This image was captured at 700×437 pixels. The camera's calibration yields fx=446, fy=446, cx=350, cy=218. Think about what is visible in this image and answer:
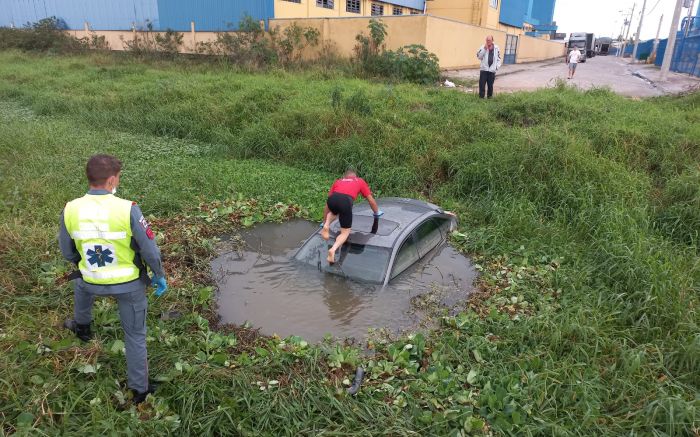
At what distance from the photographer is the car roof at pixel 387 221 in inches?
209

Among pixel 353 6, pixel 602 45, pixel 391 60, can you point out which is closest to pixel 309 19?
pixel 391 60

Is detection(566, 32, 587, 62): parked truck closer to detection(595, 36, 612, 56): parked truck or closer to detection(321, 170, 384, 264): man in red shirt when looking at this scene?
detection(595, 36, 612, 56): parked truck

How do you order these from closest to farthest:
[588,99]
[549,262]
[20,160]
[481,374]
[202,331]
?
[481,374], [202,331], [549,262], [20,160], [588,99]

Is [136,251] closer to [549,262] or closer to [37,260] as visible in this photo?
[37,260]

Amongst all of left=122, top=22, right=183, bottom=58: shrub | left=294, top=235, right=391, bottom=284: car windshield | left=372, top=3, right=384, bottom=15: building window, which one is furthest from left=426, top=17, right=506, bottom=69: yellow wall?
left=294, top=235, right=391, bottom=284: car windshield

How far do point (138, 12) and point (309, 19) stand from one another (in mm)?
10325

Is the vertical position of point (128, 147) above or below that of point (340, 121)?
below

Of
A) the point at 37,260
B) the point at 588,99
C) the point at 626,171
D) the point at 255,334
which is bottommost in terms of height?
the point at 255,334

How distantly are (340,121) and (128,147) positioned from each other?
500cm

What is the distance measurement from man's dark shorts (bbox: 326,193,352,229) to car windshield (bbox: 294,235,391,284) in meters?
0.27

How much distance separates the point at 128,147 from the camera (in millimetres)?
10445

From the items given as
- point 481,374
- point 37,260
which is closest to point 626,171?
point 481,374

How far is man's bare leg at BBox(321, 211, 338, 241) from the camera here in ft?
18.4

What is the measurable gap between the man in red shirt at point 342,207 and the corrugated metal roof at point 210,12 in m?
15.7
